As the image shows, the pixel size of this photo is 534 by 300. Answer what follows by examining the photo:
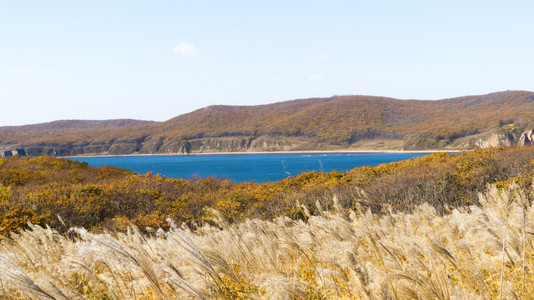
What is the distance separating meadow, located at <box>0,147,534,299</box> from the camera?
A: 9.02ft

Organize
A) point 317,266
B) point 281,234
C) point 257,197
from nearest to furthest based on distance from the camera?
point 317,266, point 281,234, point 257,197

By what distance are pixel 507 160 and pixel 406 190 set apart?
8219 mm

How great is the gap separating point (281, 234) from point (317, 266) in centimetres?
72

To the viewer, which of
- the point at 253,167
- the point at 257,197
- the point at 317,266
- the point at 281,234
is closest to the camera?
the point at 317,266

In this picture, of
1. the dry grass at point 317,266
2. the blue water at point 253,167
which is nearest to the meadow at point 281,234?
the dry grass at point 317,266

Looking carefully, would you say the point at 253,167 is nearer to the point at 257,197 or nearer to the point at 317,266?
the point at 257,197

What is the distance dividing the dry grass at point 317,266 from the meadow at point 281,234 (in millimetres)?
17

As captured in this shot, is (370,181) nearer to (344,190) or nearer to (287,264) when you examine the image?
(344,190)

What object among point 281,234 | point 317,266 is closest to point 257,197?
point 281,234

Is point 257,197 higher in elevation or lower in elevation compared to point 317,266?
lower

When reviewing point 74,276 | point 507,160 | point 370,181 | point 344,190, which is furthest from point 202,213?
point 507,160

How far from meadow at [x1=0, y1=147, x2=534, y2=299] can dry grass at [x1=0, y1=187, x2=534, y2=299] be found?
0.05ft

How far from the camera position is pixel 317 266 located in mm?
4055

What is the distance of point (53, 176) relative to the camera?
29094 mm
